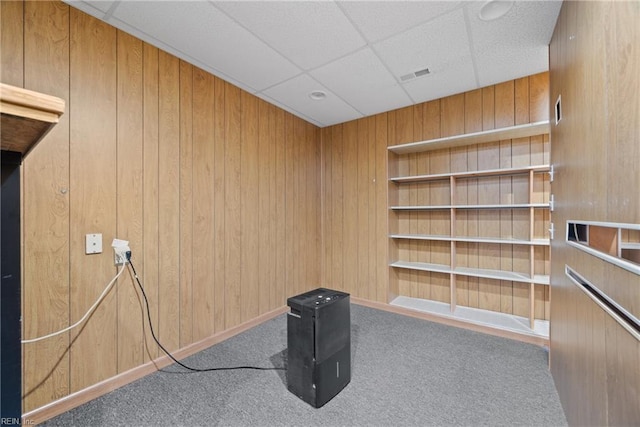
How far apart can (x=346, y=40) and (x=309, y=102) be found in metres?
1.12

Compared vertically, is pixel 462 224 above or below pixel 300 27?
below

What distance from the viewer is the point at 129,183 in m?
1.90

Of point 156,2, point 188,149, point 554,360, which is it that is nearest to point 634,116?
point 554,360

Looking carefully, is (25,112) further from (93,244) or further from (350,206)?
(350,206)

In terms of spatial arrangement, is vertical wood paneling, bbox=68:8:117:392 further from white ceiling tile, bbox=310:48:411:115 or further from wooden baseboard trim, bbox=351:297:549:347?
wooden baseboard trim, bbox=351:297:549:347

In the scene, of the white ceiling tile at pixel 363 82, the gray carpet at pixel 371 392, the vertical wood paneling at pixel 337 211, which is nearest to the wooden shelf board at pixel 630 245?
the gray carpet at pixel 371 392

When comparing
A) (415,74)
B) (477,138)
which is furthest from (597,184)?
(477,138)

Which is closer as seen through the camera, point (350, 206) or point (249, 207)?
point (249, 207)

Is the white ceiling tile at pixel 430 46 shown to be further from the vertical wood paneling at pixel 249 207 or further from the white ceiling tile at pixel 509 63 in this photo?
the vertical wood paneling at pixel 249 207

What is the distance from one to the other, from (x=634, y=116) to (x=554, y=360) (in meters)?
1.76

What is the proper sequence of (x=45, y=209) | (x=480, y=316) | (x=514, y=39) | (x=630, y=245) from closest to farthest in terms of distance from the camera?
(x=630, y=245) → (x=45, y=209) → (x=514, y=39) → (x=480, y=316)

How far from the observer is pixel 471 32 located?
190 cm

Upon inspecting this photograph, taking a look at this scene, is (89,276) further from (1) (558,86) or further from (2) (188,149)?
(1) (558,86)

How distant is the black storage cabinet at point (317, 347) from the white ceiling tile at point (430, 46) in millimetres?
1902
